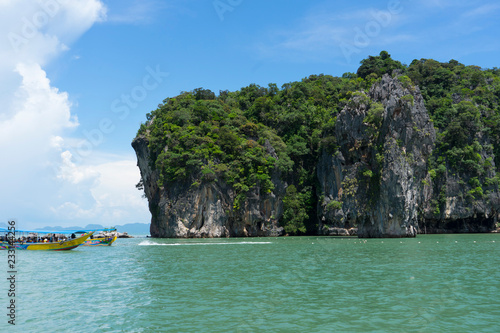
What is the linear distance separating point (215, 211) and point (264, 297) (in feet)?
135

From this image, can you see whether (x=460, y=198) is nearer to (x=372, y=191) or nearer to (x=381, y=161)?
(x=372, y=191)

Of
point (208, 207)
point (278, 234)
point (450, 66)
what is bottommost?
point (278, 234)

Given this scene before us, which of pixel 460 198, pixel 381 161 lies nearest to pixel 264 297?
pixel 381 161

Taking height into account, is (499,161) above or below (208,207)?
above

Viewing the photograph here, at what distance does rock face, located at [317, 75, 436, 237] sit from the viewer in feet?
151

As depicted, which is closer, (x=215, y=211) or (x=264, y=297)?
(x=264, y=297)

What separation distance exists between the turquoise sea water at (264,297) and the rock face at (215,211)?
106 ft

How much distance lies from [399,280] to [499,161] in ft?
183

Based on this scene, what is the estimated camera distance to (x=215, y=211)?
5372cm

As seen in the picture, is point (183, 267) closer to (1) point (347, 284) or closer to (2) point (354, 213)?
(1) point (347, 284)

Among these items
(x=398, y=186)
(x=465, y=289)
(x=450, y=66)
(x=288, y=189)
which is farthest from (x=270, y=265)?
(x=450, y=66)

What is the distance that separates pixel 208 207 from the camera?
53656mm

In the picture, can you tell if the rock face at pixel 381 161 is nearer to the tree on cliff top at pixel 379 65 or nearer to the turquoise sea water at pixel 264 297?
the tree on cliff top at pixel 379 65

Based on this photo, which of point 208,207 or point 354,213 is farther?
point 208,207
